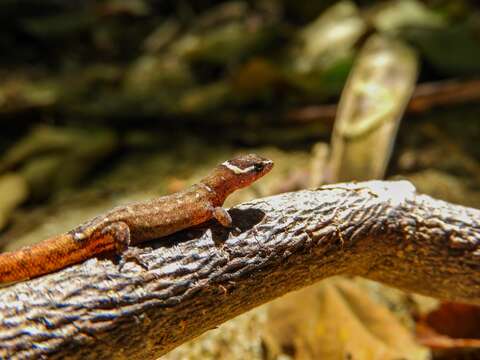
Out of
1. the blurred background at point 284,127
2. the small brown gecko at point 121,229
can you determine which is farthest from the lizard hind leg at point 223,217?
the blurred background at point 284,127

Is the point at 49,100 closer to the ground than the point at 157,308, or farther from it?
farther from it

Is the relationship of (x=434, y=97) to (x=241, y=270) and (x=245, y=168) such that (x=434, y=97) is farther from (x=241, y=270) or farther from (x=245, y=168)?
(x=241, y=270)

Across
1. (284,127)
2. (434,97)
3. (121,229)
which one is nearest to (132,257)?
(121,229)

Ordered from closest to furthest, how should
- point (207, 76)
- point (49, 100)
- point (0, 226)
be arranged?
point (0, 226)
point (49, 100)
point (207, 76)

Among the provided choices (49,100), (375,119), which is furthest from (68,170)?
(375,119)

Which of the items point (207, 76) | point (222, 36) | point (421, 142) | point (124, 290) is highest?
point (222, 36)

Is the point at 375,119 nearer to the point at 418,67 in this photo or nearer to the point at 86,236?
the point at 418,67

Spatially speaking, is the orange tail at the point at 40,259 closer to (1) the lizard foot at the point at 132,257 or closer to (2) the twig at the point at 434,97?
(1) the lizard foot at the point at 132,257

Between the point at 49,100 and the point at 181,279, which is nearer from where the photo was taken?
the point at 181,279
